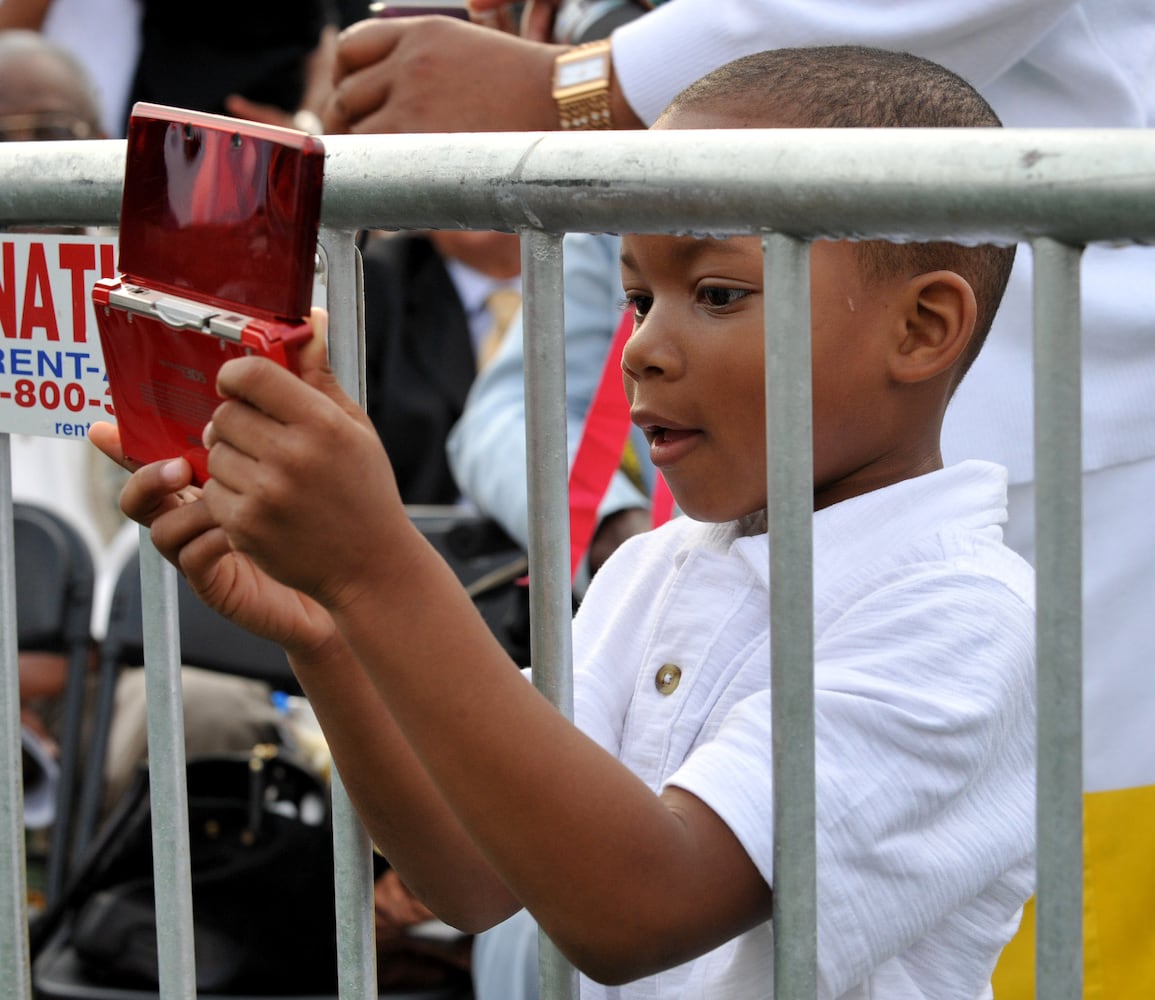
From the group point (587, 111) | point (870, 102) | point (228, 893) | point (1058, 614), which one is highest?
point (587, 111)

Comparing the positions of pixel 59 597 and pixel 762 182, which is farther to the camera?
pixel 59 597

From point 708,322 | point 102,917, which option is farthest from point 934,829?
point 102,917

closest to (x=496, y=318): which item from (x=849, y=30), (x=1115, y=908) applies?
(x=849, y=30)

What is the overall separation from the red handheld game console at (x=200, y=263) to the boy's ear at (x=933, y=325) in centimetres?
48

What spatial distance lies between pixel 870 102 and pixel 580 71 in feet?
1.85

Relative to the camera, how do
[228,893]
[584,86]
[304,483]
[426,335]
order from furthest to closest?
[426,335] → [228,893] → [584,86] → [304,483]

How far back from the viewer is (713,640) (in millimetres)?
1200

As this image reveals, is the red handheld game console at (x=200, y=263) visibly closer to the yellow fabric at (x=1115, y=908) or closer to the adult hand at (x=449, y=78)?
the adult hand at (x=449, y=78)

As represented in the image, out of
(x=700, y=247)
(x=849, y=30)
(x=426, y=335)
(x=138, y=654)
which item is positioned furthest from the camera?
(x=426, y=335)

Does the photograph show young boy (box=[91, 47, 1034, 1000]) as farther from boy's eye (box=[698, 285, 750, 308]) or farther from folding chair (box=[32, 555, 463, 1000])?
folding chair (box=[32, 555, 463, 1000])

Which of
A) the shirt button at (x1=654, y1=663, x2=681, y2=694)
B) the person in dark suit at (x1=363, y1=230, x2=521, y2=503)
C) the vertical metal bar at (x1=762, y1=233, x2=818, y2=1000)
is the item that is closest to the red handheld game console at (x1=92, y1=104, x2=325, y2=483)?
the vertical metal bar at (x1=762, y1=233, x2=818, y2=1000)

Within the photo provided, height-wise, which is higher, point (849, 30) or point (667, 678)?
point (849, 30)

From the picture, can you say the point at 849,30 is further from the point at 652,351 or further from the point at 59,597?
the point at 59,597

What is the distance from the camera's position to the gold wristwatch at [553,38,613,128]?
175 cm
